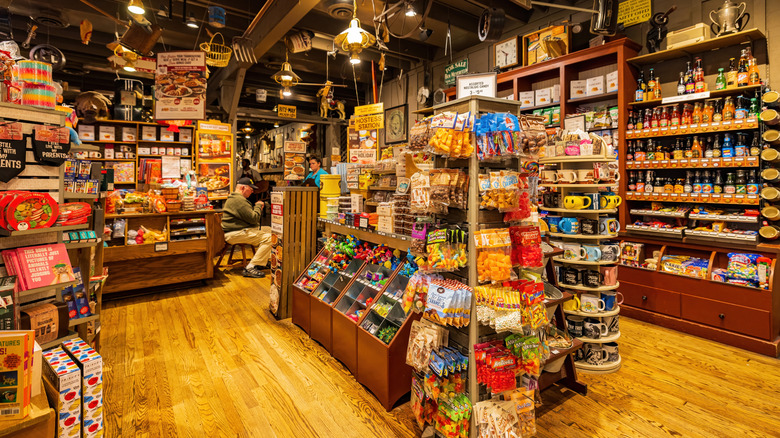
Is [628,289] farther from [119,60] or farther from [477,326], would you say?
[119,60]

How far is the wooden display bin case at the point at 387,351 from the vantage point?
2562 millimetres

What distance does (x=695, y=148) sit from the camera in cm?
393

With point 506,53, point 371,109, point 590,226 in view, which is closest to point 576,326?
point 590,226

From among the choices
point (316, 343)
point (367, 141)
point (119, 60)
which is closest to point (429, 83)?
point (367, 141)

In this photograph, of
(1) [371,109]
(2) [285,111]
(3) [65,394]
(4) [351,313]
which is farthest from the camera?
(2) [285,111]

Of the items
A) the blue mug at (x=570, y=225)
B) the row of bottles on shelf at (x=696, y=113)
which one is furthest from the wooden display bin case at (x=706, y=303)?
the blue mug at (x=570, y=225)

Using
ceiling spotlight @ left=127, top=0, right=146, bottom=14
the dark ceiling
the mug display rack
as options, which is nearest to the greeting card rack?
ceiling spotlight @ left=127, top=0, right=146, bottom=14

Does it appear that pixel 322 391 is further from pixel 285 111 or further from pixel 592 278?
pixel 285 111

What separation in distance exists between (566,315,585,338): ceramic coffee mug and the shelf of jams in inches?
88.5

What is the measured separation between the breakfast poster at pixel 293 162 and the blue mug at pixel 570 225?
4.32 metres

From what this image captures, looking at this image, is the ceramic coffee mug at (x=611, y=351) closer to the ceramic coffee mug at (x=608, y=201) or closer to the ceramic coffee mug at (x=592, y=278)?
the ceramic coffee mug at (x=592, y=278)

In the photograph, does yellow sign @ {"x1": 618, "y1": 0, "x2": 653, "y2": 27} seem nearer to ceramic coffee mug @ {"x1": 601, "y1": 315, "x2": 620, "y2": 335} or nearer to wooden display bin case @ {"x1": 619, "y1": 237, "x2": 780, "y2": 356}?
wooden display bin case @ {"x1": 619, "y1": 237, "x2": 780, "y2": 356}

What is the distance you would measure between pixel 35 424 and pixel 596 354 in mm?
3415

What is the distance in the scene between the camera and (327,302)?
349cm
